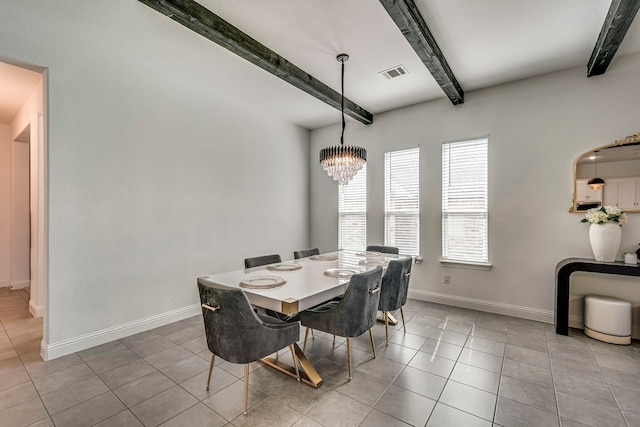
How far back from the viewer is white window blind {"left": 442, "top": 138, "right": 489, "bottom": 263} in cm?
395

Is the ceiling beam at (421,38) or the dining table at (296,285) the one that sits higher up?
the ceiling beam at (421,38)

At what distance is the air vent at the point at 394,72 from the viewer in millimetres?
3377

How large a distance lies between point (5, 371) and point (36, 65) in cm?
263

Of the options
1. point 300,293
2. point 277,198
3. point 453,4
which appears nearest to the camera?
point 300,293

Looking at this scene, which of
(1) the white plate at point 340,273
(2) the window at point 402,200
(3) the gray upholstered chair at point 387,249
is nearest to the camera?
(1) the white plate at point 340,273

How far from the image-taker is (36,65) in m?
2.55

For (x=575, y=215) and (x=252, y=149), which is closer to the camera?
(x=575, y=215)

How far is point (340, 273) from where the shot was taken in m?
2.59

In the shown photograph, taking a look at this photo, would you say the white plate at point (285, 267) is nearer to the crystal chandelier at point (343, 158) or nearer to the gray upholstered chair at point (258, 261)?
the gray upholstered chair at point (258, 261)

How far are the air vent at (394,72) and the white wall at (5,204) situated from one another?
249 inches

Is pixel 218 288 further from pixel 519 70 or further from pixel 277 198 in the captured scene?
pixel 519 70

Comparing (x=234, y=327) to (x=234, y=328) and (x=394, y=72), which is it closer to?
(x=234, y=328)

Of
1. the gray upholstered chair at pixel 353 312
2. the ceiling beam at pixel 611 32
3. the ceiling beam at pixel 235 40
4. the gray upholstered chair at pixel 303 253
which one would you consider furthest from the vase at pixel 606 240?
the ceiling beam at pixel 235 40

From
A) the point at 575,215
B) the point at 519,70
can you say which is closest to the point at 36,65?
the point at 519,70
